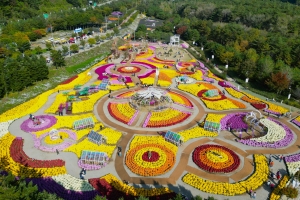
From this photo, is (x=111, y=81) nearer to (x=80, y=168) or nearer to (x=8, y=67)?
(x=8, y=67)

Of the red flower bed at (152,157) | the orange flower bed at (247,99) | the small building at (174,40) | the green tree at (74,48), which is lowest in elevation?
the red flower bed at (152,157)

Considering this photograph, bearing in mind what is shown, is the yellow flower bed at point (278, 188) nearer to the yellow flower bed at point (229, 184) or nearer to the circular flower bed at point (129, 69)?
the yellow flower bed at point (229, 184)

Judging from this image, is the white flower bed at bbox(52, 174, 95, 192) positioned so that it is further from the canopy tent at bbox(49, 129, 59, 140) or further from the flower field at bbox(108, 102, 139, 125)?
the flower field at bbox(108, 102, 139, 125)

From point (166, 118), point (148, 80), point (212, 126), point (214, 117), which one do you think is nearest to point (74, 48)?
point (148, 80)

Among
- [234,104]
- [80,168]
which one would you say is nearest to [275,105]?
[234,104]

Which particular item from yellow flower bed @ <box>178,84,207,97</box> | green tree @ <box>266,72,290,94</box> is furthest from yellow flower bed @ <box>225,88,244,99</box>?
green tree @ <box>266,72,290,94</box>

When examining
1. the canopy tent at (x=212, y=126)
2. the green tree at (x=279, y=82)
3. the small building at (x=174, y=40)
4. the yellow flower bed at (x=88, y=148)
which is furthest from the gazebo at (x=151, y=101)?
the small building at (x=174, y=40)
